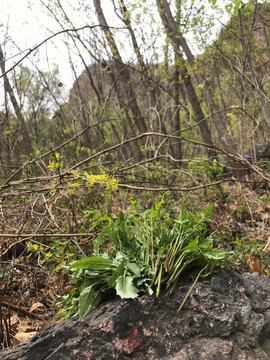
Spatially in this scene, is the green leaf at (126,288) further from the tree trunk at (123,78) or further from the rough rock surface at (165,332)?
the tree trunk at (123,78)

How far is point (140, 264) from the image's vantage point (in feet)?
6.11

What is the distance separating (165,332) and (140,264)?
407 mm

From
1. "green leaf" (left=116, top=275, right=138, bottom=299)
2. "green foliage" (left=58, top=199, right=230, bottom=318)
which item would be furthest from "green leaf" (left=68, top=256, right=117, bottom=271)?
"green leaf" (left=116, top=275, right=138, bottom=299)

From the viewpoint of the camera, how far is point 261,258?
3072 millimetres

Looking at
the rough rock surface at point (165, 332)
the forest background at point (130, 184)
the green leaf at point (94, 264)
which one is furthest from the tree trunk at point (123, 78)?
the rough rock surface at point (165, 332)

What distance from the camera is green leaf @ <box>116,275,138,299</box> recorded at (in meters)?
1.64

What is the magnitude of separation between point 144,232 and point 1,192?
1.97 metres

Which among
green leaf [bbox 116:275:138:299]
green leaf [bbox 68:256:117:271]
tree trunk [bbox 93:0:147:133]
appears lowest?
green leaf [bbox 116:275:138:299]

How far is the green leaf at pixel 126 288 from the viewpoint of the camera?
1.64 meters

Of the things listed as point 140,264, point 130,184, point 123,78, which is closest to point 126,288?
point 140,264

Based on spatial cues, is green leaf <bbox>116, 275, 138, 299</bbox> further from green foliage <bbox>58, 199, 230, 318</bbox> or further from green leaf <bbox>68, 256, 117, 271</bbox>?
green leaf <bbox>68, 256, 117, 271</bbox>

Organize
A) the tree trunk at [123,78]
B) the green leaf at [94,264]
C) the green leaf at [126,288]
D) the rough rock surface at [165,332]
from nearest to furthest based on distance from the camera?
the rough rock surface at [165,332], the green leaf at [126,288], the green leaf at [94,264], the tree trunk at [123,78]

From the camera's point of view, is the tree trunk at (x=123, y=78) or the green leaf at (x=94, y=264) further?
A: the tree trunk at (x=123, y=78)

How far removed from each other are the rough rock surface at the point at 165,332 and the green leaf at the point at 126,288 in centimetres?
5
